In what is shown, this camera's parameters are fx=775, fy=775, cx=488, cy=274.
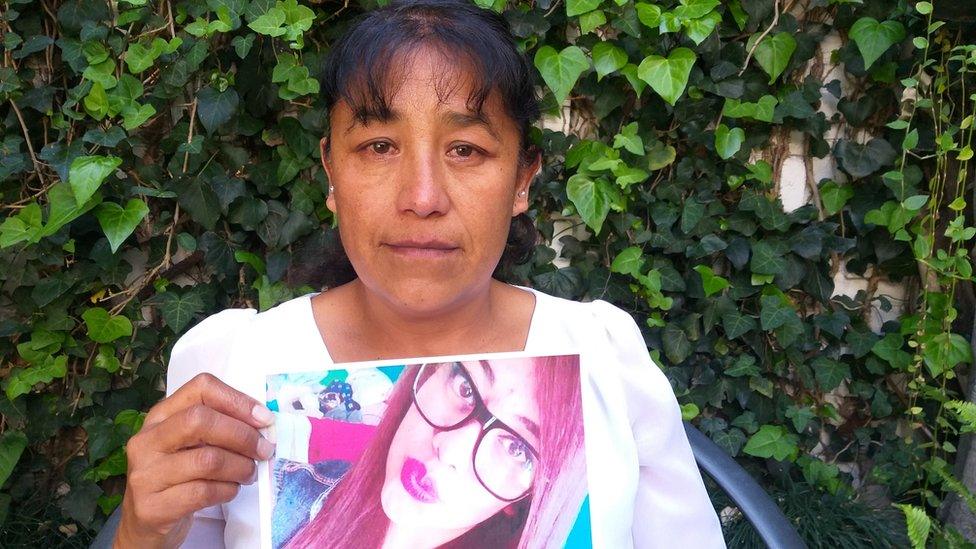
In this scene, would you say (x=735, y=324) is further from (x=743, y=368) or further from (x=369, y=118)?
(x=369, y=118)

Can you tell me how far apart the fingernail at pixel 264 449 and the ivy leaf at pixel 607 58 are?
1.52 m

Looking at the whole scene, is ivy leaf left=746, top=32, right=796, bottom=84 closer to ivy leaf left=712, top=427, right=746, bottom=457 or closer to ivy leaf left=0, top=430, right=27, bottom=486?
ivy leaf left=712, top=427, right=746, bottom=457

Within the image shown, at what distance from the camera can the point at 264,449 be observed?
0.92 metres

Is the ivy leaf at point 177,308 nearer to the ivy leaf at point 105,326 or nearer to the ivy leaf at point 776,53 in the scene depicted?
the ivy leaf at point 105,326

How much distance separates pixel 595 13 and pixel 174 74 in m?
1.13

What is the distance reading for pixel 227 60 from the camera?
213 cm

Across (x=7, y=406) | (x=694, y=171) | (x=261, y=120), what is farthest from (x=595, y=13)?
(x=7, y=406)

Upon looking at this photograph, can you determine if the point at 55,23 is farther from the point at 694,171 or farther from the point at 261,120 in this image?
the point at 694,171

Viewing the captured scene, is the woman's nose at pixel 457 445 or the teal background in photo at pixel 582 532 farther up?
the woman's nose at pixel 457 445

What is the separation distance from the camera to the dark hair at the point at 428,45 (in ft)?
3.59

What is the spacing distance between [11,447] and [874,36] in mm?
2683

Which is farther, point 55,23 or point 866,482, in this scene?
point 866,482

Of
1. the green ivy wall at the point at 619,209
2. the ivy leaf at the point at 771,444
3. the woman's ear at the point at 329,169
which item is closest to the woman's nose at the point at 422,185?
the woman's ear at the point at 329,169

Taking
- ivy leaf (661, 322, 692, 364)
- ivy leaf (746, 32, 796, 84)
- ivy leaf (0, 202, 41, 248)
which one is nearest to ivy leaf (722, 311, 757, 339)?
ivy leaf (661, 322, 692, 364)
